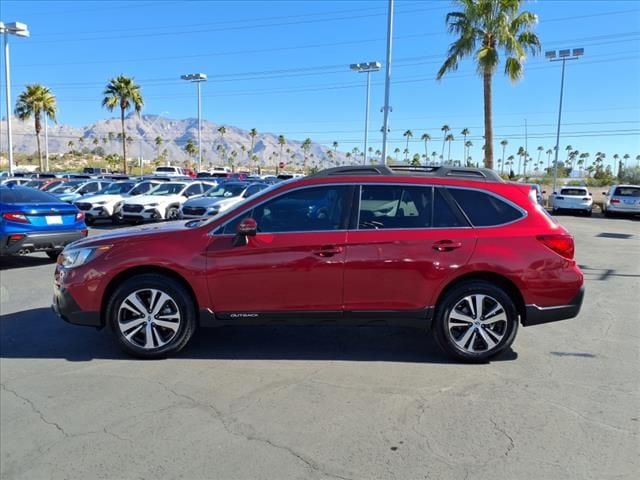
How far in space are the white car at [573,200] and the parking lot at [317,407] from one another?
21.2m

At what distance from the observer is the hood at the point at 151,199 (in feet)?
55.3

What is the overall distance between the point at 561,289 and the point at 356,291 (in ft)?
6.14

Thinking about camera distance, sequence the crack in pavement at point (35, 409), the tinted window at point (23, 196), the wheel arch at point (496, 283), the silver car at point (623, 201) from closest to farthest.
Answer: the crack in pavement at point (35, 409) < the wheel arch at point (496, 283) < the tinted window at point (23, 196) < the silver car at point (623, 201)

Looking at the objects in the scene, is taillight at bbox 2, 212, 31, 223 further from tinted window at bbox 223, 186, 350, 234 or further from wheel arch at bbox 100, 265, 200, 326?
tinted window at bbox 223, 186, 350, 234

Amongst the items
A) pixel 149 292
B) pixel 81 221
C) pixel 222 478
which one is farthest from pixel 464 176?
pixel 81 221

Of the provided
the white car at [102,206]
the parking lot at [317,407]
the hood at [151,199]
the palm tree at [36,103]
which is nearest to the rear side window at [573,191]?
the hood at [151,199]

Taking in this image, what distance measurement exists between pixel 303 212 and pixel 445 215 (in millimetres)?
1311

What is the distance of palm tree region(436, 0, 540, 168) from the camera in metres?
21.5

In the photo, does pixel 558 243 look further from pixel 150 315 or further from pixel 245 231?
pixel 150 315

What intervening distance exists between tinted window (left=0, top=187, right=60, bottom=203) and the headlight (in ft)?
16.8

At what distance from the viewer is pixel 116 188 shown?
Answer: 20.4 m

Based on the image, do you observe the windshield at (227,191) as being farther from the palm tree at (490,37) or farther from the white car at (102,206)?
the palm tree at (490,37)

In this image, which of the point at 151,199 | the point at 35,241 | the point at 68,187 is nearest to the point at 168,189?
the point at 151,199

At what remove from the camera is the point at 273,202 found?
4777 mm
